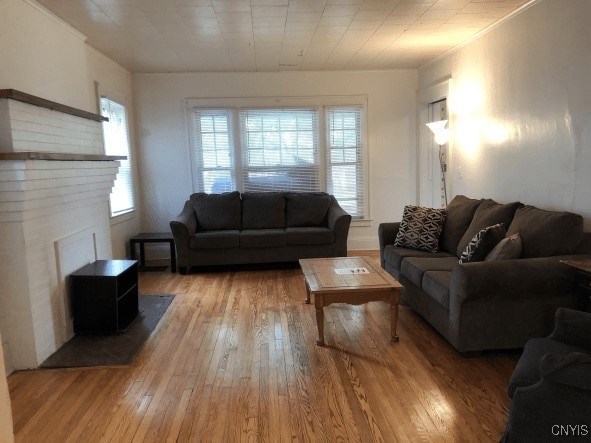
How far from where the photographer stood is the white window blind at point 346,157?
6.29 meters

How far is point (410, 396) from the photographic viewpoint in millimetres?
2500

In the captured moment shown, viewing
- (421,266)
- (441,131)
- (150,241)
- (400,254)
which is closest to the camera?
(421,266)

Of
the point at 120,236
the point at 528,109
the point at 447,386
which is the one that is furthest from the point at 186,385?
the point at 528,109

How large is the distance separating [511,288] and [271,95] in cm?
437

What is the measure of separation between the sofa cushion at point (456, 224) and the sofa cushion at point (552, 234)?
2.87ft

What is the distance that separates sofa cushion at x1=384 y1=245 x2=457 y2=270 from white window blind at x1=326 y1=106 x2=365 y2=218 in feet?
7.14

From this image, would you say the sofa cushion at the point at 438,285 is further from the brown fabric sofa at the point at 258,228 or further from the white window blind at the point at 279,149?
the white window blind at the point at 279,149

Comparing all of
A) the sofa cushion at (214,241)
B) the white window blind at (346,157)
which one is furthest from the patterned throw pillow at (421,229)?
the white window blind at (346,157)

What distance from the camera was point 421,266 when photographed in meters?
3.55

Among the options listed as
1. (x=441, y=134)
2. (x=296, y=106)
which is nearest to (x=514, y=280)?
(x=441, y=134)

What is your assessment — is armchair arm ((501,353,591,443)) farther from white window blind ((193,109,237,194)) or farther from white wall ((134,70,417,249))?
white window blind ((193,109,237,194))

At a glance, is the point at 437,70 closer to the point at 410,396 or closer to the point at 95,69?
the point at 95,69

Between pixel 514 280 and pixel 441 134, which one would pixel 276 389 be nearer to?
pixel 514 280

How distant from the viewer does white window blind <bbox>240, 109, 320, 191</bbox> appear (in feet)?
20.4
